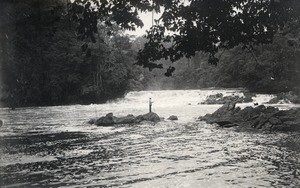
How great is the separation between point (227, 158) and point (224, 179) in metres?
3.39

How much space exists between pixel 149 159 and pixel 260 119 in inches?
507

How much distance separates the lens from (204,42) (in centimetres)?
829

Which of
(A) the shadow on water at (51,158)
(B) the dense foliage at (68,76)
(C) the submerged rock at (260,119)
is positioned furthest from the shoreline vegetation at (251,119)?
(B) the dense foliage at (68,76)

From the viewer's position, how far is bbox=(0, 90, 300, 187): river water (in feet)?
34.9

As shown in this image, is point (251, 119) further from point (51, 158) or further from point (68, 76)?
point (68, 76)

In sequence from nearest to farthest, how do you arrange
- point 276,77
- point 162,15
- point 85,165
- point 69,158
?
point 162,15 → point 85,165 → point 69,158 → point 276,77

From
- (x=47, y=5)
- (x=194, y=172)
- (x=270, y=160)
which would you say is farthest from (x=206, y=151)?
(x=47, y=5)

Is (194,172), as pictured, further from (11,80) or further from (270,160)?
(11,80)

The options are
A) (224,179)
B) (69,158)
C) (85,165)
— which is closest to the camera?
(224,179)

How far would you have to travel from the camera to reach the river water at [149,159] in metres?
10.6

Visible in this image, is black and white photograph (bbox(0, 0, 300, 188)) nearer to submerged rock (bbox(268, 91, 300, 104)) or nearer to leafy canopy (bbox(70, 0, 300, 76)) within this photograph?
leafy canopy (bbox(70, 0, 300, 76))

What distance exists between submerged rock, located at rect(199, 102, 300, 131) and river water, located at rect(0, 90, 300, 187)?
1.97 m

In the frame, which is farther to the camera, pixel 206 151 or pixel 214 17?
pixel 206 151

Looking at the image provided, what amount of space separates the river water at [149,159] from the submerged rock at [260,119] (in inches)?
77.6
